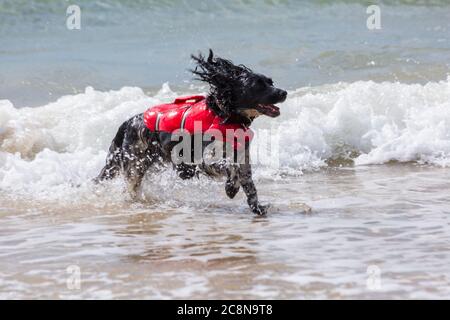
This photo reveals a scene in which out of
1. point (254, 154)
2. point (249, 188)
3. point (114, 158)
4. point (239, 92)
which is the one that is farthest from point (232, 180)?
point (254, 154)

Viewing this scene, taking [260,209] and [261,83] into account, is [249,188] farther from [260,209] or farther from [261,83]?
[261,83]

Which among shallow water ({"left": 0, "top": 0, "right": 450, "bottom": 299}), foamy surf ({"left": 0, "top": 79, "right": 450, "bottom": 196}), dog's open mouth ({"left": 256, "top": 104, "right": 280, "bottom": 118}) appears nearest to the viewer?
shallow water ({"left": 0, "top": 0, "right": 450, "bottom": 299})

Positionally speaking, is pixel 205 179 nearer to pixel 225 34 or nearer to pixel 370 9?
pixel 225 34

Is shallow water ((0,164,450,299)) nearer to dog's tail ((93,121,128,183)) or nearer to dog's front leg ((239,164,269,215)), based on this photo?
dog's front leg ((239,164,269,215))

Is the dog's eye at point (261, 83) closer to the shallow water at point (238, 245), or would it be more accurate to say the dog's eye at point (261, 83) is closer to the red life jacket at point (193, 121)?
the red life jacket at point (193, 121)

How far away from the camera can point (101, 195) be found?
7.90 m

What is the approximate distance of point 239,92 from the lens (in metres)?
7.15

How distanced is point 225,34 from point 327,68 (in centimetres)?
340

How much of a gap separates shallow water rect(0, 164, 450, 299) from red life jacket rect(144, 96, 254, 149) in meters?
0.62

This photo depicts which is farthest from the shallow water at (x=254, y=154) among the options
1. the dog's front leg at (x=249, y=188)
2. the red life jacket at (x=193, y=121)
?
the red life jacket at (x=193, y=121)

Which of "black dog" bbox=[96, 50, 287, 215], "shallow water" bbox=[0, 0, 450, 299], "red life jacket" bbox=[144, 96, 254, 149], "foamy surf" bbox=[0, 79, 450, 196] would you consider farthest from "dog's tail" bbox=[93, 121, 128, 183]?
"foamy surf" bbox=[0, 79, 450, 196]

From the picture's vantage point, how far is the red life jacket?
7133 mm
